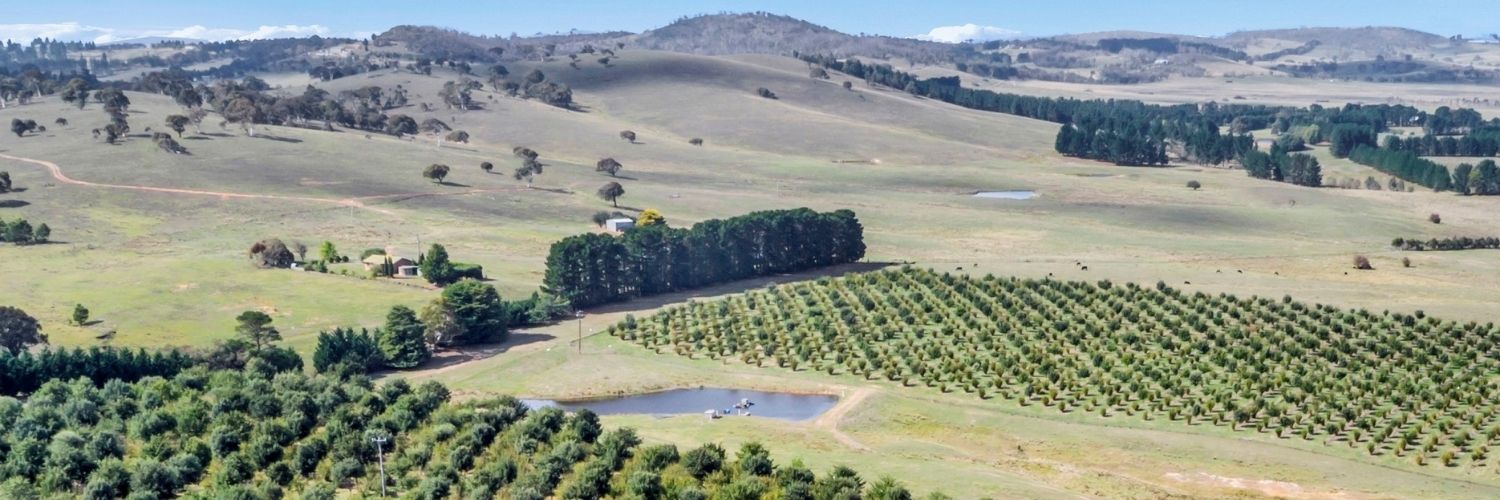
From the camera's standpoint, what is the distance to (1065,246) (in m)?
115

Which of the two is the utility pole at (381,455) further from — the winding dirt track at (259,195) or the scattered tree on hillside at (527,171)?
the scattered tree on hillside at (527,171)

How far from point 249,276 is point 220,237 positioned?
1958 cm

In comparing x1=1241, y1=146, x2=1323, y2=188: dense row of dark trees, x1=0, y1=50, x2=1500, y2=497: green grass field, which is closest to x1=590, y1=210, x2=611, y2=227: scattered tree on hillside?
x1=0, y1=50, x2=1500, y2=497: green grass field

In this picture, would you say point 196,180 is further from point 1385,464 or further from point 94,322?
point 1385,464

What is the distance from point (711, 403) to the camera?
230 feet

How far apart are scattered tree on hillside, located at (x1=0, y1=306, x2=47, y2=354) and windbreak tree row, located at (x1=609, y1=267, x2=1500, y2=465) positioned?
104ft

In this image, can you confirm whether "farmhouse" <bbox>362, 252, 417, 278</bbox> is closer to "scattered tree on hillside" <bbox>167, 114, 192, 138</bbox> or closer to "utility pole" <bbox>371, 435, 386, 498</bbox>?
"utility pole" <bbox>371, 435, 386, 498</bbox>

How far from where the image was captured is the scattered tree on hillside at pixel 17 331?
241 ft

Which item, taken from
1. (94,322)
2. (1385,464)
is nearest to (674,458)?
(1385,464)

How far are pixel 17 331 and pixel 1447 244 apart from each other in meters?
99.4

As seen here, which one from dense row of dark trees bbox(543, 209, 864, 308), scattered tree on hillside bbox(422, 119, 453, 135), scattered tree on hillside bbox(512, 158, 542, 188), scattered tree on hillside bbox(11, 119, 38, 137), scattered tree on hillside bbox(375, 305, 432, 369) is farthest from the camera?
scattered tree on hillside bbox(422, 119, 453, 135)

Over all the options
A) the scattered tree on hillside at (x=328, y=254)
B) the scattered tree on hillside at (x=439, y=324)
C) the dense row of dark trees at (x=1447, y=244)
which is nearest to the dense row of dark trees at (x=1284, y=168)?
the dense row of dark trees at (x=1447, y=244)

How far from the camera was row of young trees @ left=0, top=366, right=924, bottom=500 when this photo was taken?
45375 millimetres

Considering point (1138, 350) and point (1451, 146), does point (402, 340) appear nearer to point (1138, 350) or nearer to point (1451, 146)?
point (1138, 350)
